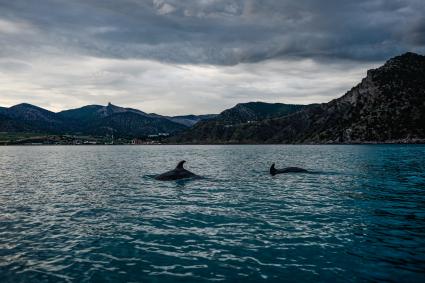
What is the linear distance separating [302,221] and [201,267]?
34.8ft

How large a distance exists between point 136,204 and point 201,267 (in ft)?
55.8

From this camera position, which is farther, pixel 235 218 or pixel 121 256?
pixel 235 218

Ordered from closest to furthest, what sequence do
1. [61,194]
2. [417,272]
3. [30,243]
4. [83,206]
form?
[417,272], [30,243], [83,206], [61,194]

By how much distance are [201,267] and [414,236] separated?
12814 millimetres

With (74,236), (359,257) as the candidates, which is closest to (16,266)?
(74,236)

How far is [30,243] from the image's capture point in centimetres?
1922

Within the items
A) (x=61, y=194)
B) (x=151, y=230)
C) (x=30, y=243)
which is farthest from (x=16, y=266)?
(x=61, y=194)

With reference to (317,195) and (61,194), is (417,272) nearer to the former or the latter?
(317,195)

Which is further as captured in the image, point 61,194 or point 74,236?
point 61,194

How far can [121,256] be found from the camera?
55.8ft

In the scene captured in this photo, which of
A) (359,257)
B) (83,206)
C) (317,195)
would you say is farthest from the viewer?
(317,195)

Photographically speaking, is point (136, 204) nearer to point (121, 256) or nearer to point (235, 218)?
point (235, 218)

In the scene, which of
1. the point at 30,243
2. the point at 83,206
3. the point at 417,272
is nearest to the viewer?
the point at 417,272

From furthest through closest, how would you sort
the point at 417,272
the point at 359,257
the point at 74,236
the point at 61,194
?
the point at 61,194, the point at 74,236, the point at 359,257, the point at 417,272
